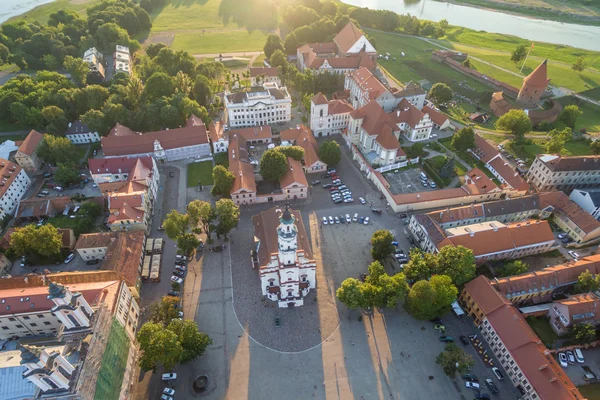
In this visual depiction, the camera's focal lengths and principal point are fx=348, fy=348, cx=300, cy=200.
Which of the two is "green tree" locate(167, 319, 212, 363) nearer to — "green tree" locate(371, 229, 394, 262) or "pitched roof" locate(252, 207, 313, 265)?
"pitched roof" locate(252, 207, 313, 265)

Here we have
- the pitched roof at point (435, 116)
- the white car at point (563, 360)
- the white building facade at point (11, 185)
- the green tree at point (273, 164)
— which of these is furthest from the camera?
the pitched roof at point (435, 116)

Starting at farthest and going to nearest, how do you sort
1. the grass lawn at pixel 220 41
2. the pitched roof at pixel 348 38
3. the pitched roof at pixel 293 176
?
the grass lawn at pixel 220 41
the pitched roof at pixel 348 38
the pitched roof at pixel 293 176

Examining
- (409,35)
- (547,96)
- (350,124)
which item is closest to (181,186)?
(350,124)

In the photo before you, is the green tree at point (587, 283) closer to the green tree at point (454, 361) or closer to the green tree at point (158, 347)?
the green tree at point (454, 361)

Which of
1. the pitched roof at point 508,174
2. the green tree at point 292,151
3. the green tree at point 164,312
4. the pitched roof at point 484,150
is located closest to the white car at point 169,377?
the green tree at point 164,312

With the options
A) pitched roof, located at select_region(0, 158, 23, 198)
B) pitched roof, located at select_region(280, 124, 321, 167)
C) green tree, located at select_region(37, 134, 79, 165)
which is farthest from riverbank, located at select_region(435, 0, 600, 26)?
pitched roof, located at select_region(0, 158, 23, 198)
